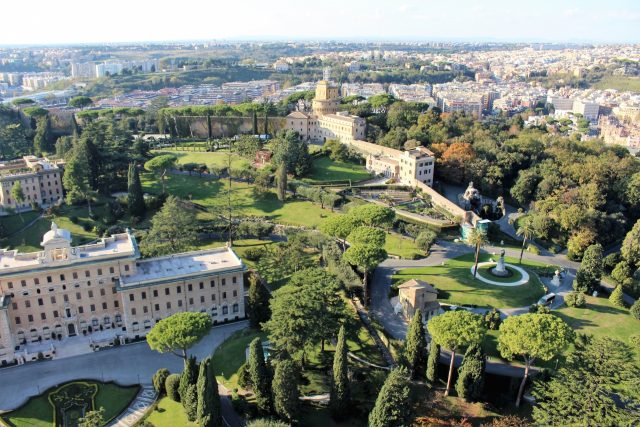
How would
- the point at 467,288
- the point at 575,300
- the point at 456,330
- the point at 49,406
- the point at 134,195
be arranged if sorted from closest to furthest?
the point at 456,330 → the point at 49,406 → the point at 575,300 → the point at 467,288 → the point at 134,195

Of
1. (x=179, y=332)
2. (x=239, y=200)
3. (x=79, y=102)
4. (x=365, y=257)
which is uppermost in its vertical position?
(x=79, y=102)

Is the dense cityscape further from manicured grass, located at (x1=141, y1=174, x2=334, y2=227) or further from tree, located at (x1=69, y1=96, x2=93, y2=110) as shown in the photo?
tree, located at (x1=69, y1=96, x2=93, y2=110)

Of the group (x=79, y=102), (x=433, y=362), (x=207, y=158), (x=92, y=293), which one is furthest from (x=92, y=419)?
(x=79, y=102)

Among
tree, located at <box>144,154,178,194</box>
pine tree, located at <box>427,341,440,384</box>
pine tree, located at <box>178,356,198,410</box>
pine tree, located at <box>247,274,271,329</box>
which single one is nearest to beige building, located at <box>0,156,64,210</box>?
A: tree, located at <box>144,154,178,194</box>

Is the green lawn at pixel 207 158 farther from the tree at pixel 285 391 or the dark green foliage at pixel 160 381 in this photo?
the tree at pixel 285 391

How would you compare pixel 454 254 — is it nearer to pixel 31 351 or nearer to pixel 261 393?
pixel 261 393

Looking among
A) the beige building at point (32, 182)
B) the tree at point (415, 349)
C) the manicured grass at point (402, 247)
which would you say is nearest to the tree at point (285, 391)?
the tree at point (415, 349)

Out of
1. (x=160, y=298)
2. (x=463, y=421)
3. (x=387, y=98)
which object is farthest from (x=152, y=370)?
(x=387, y=98)

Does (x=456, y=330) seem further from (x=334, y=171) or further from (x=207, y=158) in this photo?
(x=207, y=158)
